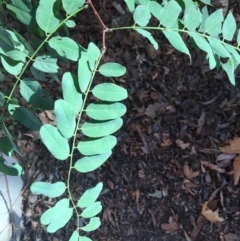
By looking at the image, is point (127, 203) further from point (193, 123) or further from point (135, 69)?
point (135, 69)

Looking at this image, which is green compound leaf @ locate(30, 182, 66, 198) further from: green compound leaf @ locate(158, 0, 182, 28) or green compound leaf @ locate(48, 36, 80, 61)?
green compound leaf @ locate(158, 0, 182, 28)

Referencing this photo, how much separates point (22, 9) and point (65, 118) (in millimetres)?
322

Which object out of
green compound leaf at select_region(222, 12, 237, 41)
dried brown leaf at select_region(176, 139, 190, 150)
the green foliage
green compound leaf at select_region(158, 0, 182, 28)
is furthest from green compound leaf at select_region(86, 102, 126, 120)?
dried brown leaf at select_region(176, 139, 190, 150)

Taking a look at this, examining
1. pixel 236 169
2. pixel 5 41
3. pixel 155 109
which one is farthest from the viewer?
pixel 155 109

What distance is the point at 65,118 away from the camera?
2.81 feet

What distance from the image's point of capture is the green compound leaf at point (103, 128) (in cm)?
90

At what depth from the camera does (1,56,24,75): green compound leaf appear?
3.19ft

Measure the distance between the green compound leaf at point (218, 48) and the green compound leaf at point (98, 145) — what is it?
1.05 ft

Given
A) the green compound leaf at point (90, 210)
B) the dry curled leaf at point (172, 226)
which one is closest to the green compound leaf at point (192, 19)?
the green compound leaf at point (90, 210)

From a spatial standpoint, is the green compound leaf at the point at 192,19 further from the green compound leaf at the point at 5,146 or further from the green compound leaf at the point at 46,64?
the green compound leaf at the point at 5,146

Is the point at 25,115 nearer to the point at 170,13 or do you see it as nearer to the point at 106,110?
the point at 106,110

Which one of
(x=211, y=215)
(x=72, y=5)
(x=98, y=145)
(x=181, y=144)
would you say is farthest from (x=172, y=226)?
(x=72, y=5)

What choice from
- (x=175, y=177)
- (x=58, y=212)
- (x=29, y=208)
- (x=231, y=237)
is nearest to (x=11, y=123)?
(x=29, y=208)

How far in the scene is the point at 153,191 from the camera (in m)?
1.86
